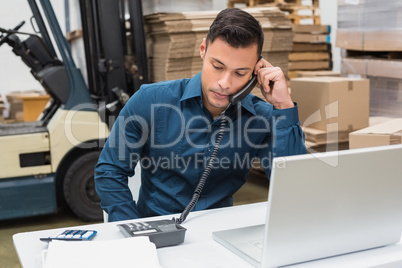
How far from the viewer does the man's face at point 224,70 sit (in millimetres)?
1932

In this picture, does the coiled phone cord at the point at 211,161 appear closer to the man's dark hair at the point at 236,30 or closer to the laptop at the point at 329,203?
the man's dark hair at the point at 236,30

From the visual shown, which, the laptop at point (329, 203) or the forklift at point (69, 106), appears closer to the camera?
the laptop at point (329, 203)

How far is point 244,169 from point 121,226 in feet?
2.32

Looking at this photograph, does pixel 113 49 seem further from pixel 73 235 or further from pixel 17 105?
pixel 17 105

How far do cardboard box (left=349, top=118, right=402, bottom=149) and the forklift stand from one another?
202 centimetres

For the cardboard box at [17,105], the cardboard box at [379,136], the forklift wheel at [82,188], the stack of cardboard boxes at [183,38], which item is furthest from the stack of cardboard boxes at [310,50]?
the cardboard box at [17,105]

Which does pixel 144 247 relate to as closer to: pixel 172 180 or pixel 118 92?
pixel 172 180

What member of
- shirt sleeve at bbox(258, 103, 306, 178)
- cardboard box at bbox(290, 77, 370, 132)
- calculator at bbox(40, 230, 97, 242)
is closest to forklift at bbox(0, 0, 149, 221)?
cardboard box at bbox(290, 77, 370, 132)

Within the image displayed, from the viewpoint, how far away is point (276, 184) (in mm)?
1152

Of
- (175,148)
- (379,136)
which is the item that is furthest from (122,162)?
(379,136)

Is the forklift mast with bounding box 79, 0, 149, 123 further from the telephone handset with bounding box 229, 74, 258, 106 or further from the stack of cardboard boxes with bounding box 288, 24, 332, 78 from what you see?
the telephone handset with bounding box 229, 74, 258, 106

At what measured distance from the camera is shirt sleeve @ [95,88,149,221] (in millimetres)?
2021

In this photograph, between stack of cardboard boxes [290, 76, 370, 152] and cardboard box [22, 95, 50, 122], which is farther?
cardboard box [22, 95, 50, 122]

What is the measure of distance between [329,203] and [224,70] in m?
0.86
